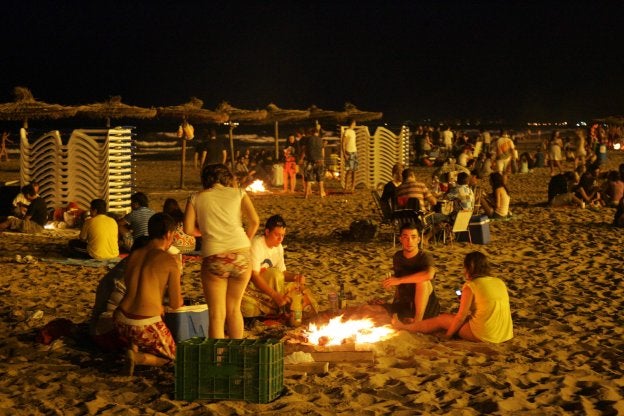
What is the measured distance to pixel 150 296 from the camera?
547 cm

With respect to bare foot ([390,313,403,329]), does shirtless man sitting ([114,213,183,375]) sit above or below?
above

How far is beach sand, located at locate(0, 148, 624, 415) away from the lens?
4.95m

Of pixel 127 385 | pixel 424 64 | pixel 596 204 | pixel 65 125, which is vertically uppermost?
pixel 424 64

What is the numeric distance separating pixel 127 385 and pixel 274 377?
40.5 inches

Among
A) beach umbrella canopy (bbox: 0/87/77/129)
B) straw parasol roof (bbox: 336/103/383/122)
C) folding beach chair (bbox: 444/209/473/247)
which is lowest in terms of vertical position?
folding beach chair (bbox: 444/209/473/247)

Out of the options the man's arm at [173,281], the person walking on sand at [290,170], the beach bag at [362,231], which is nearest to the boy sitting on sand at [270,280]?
the man's arm at [173,281]

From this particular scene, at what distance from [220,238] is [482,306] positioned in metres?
2.11

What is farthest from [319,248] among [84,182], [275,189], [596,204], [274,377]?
[275,189]

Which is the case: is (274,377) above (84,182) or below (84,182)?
below

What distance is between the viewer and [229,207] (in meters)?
5.54

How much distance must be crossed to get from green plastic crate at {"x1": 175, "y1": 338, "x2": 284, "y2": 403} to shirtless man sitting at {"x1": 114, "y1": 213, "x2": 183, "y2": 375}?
69cm

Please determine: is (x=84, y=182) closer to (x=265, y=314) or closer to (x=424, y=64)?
(x=265, y=314)

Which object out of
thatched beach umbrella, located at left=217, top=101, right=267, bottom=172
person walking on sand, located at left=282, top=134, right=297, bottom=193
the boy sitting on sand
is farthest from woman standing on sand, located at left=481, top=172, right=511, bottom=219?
thatched beach umbrella, located at left=217, top=101, right=267, bottom=172

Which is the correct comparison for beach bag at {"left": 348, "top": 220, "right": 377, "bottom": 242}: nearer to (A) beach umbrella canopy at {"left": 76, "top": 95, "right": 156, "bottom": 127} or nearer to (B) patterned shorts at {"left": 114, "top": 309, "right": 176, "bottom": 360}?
(B) patterned shorts at {"left": 114, "top": 309, "right": 176, "bottom": 360}
